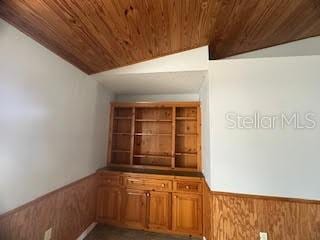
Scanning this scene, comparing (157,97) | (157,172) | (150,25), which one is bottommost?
(157,172)

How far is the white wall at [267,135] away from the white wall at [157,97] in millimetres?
1264

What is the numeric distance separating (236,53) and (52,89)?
2.44 m

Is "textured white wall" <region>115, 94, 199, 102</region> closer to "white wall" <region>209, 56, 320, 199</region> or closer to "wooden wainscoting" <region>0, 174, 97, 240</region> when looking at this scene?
"white wall" <region>209, 56, 320, 199</region>

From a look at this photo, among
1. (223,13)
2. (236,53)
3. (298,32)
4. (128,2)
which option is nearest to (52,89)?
(128,2)

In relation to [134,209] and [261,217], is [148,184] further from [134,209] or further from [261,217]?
[261,217]

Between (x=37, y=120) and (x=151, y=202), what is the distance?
1.99 m

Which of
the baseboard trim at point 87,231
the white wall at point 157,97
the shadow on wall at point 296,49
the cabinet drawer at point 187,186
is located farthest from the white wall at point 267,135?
the baseboard trim at point 87,231

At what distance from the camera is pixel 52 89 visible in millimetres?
1975

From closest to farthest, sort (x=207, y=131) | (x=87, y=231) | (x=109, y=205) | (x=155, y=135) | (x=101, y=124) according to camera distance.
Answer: (x=207, y=131)
(x=87, y=231)
(x=109, y=205)
(x=101, y=124)
(x=155, y=135)

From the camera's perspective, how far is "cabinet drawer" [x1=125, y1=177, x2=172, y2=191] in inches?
110

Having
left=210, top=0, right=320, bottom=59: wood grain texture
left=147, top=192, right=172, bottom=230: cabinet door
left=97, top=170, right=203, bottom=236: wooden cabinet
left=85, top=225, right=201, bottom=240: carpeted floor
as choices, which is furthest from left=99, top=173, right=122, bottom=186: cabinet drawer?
left=210, top=0, right=320, bottom=59: wood grain texture

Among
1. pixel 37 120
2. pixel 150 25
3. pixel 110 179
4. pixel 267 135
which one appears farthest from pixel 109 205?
pixel 150 25

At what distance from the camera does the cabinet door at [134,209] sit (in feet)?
9.20

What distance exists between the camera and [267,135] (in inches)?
80.0
